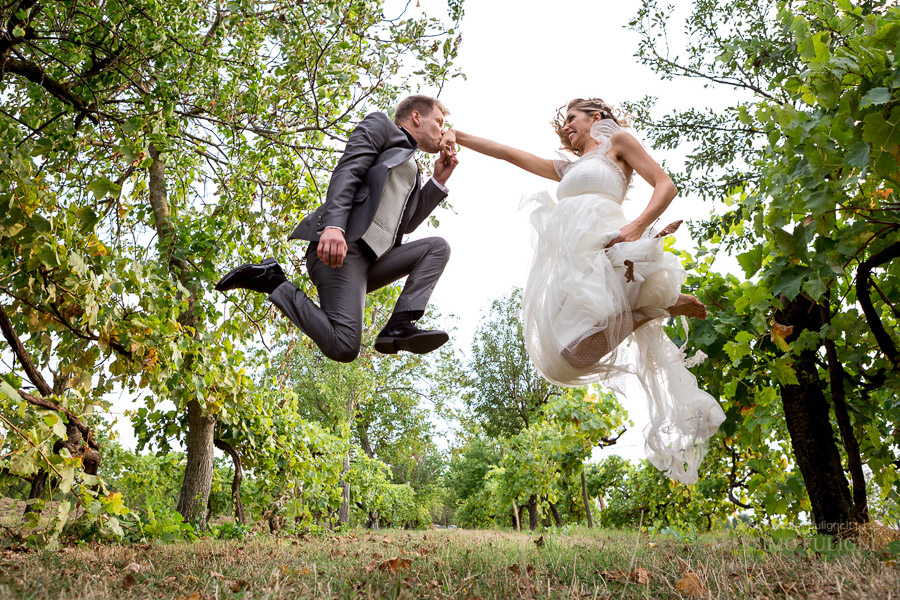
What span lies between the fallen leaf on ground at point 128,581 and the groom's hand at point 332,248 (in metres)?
1.47

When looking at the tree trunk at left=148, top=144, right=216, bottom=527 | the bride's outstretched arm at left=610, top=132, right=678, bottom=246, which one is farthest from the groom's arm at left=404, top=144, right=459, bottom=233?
the tree trunk at left=148, top=144, right=216, bottom=527

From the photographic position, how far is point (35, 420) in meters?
2.86

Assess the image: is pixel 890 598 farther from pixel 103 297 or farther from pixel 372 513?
pixel 372 513

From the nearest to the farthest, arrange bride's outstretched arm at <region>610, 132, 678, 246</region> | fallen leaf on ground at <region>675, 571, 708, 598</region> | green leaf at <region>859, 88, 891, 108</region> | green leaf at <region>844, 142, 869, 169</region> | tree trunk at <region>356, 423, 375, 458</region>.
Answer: fallen leaf on ground at <region>675, 571, 708, 598</region>, green leaf at <region>859, 88, 891, 108</region>, green leaf at <region>844, 142, 869, 169</region>, bride's outstretched arm at <region>610, 132, 678, 246</region>, tree trunk at <region>356, 423, 375, 458</region>

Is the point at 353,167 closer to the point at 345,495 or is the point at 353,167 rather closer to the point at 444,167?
the point at 444,167

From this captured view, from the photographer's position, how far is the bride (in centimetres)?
277

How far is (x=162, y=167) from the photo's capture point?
261 inches

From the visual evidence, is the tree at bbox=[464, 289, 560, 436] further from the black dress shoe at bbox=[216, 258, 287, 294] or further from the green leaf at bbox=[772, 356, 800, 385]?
the black dress shoe at bbox=[216, 258, 287, 294]

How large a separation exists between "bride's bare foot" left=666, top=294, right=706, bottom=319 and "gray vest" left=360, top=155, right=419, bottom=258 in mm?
1435

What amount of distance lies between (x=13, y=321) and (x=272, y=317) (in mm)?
2164

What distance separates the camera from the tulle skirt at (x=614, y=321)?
2.77 meters

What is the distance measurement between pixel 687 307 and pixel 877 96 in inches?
47.7

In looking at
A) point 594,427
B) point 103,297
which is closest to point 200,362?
point 103,297

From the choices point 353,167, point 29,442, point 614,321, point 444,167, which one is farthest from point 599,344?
point 29,442
